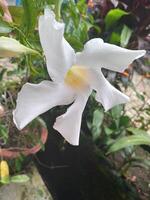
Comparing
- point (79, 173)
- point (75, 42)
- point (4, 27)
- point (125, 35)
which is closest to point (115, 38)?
point (125, 35)

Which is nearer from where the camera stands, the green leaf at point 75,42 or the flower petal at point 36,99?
the flower petal at point 36,99

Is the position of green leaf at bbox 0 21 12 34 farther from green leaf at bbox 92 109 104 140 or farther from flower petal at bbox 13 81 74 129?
green leaf at bbox 92 109 104 140

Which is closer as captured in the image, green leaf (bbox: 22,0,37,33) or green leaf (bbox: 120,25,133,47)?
green leaf (bbox: 22,0,37,33)

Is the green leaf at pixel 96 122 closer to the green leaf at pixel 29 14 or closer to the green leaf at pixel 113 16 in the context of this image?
the green leaf at pixel 113 16

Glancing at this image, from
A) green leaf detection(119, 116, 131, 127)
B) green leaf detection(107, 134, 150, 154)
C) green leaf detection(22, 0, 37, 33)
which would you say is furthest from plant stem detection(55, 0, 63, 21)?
green leaf detection(119, 116, 131, 127)

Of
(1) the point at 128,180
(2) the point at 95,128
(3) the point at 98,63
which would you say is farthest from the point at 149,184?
(3) the point at 98,63

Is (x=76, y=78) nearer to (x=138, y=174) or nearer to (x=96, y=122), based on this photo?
(x=96, y=122)

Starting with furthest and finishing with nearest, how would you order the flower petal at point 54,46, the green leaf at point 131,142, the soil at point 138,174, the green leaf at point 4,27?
1. the soil at point 138,174
2. the green leaf at point 131,142
3. the green leaf at point 4,27
4. the flower petal at point 54,46

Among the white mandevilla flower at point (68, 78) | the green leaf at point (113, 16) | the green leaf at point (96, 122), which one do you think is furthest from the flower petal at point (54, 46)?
the green leaf at point (113, 16)
